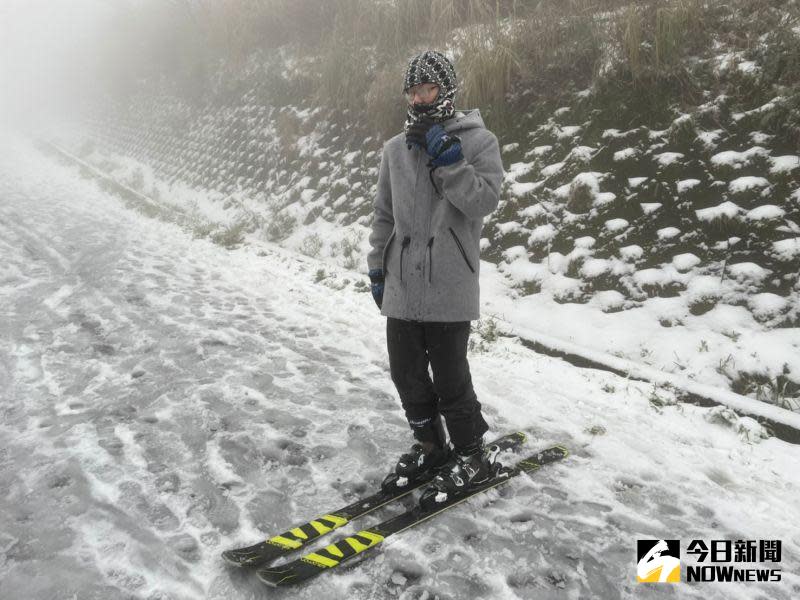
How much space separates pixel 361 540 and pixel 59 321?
461 centimetres

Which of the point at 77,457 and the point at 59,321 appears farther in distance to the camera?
the point at 59,321

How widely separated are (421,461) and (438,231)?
1.37 meters

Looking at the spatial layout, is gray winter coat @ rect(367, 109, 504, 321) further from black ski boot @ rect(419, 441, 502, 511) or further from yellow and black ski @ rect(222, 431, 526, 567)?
yellow and black ski @ rect(222, 431, 526, 567)

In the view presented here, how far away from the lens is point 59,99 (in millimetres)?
29969

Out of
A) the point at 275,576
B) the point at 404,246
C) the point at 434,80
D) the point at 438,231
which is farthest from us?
the point at 404,246

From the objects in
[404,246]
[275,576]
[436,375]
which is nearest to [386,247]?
[404,246]

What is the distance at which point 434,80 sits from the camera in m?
2.50

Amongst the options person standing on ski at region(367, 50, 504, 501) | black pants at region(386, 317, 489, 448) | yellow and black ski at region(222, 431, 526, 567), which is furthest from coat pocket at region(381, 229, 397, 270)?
yellow and black ski at region(222, 431, 526, 567)

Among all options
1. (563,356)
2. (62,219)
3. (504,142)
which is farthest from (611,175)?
(62,219)

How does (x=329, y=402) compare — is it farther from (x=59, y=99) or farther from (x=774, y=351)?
(x=59, y=99)

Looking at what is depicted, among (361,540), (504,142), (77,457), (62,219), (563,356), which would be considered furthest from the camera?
(62,219)

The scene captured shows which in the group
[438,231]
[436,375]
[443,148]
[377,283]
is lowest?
[436,375]

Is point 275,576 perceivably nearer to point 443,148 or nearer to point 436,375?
point 436,375

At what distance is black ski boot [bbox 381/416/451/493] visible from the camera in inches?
117
